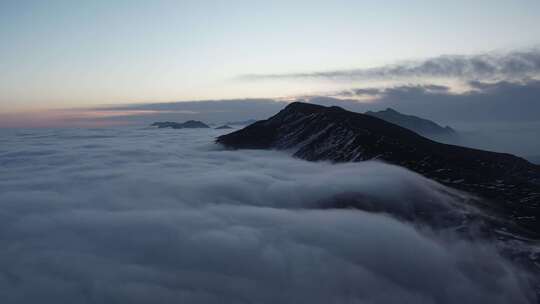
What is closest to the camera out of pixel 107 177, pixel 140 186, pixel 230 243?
pixel 230 243

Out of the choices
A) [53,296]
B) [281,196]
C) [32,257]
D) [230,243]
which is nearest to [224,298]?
[230,243]

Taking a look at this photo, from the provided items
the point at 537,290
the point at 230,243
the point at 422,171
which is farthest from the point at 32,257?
the point at 422,171

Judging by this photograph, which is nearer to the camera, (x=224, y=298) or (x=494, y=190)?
(x=224, y=298)

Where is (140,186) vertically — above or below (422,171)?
below

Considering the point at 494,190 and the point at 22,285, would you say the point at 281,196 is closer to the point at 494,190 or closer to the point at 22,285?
the point at 494,190

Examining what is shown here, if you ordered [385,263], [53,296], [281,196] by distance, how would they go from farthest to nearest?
[281,196] → [385,263] → [53,296]

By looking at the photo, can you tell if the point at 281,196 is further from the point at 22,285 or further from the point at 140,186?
the point at 22,285
